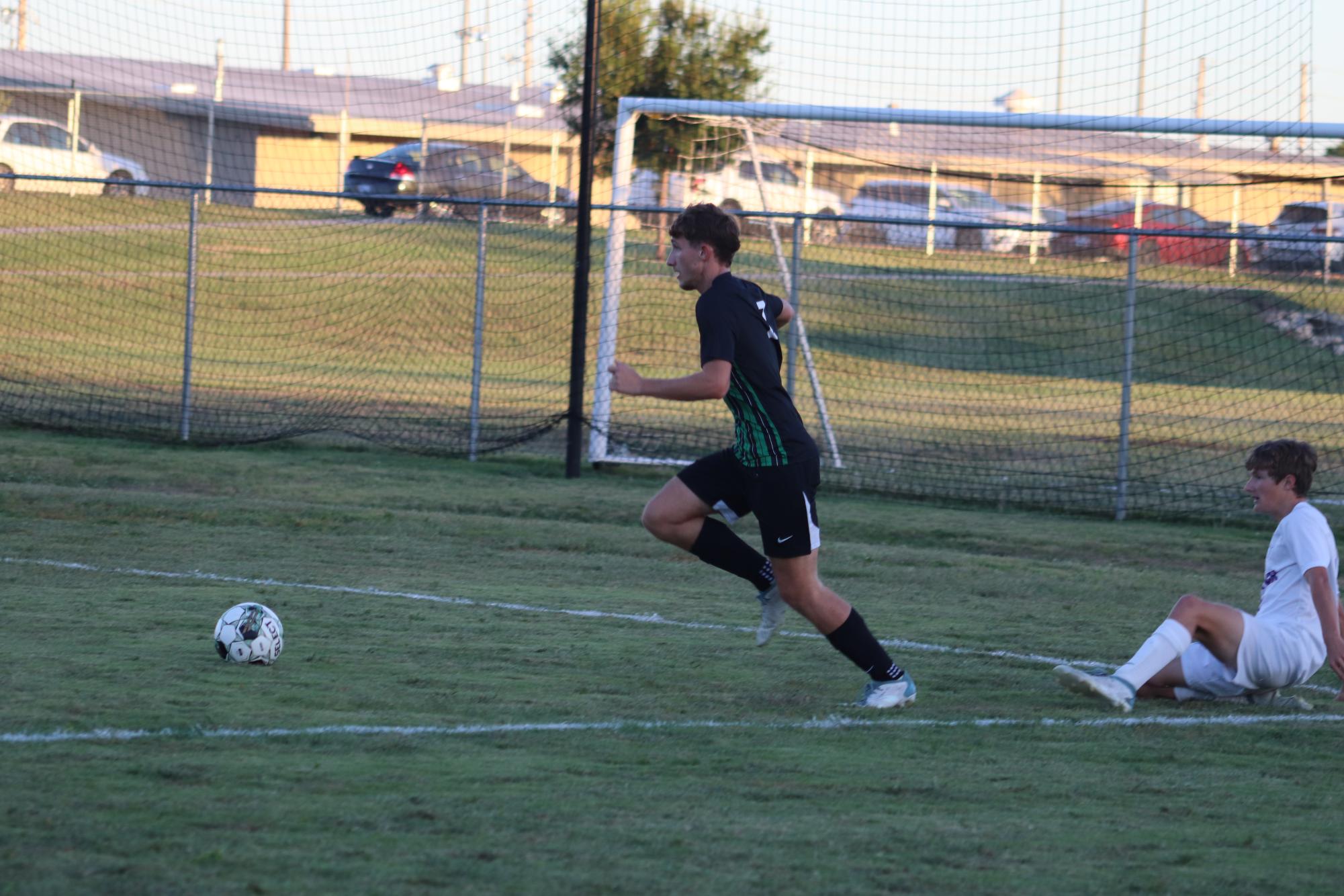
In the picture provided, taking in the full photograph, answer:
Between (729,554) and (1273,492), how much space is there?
208 centimetres

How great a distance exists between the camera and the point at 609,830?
411 centimetres

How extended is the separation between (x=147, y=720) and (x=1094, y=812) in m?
2.92

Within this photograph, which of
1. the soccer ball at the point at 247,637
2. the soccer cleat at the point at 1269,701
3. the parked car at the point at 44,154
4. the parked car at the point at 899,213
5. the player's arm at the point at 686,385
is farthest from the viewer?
the parked car at the point at 44,154

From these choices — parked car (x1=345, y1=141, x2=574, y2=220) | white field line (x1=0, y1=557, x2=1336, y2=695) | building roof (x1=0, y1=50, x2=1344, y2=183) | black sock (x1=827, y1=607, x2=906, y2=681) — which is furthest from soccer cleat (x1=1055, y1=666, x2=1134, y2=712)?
parked car (x1=345, y1=141, x2=574, y2=220)

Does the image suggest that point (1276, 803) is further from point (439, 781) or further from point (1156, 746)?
point (439, 781)

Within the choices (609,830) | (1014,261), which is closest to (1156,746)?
(609,830)

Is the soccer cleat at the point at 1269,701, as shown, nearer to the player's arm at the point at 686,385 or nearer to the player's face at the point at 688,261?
the player's arm at the point at 686,385

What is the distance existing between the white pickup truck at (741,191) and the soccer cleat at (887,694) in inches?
336

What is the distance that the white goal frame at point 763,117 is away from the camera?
39.3 ft

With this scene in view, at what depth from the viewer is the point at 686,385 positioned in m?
5.34

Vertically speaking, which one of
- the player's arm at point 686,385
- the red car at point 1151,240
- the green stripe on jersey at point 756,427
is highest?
the red car at point 1151,240

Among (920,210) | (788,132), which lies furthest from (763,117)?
(920,210)

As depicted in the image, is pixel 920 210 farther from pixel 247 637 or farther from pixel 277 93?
pixel 247 637

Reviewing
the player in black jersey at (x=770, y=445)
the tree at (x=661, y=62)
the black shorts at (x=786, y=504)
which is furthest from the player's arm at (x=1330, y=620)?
the tree at (x=661, y=62)
